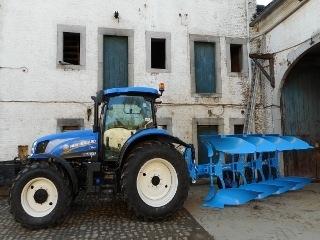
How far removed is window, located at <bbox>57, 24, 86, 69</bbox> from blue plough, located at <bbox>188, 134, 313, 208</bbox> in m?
4.28

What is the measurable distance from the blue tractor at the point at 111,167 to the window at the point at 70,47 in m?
3.74

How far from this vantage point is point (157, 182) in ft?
16.1

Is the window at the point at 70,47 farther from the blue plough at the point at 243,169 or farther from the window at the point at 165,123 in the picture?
the blue plough at the point at 243,169

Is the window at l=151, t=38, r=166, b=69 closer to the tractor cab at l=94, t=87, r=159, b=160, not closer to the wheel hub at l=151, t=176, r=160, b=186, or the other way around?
A: the tractor cab at l=94, t=87, r=159, b=160

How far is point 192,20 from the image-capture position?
9.38 m

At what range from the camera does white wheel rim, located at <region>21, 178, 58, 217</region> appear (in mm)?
4504

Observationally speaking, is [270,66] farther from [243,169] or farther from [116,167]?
[116,167]

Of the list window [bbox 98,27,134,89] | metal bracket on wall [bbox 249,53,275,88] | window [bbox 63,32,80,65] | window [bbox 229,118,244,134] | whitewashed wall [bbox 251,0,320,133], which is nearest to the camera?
whitewashed wall [bbox 251,0,320,133]

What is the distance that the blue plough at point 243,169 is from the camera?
5777 mm

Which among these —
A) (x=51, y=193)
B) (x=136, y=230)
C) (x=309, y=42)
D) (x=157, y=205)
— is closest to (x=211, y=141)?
(x=157, y=205)

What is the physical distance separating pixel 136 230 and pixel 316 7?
257 inches

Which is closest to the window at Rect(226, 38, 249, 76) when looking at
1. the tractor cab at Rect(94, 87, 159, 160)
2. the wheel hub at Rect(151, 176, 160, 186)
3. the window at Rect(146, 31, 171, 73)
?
the window at Rect(146, 31, 171, 73)

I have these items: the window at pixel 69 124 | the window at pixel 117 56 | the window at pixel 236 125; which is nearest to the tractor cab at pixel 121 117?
the window at pixel 69 124

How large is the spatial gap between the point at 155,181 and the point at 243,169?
2.14 metres
